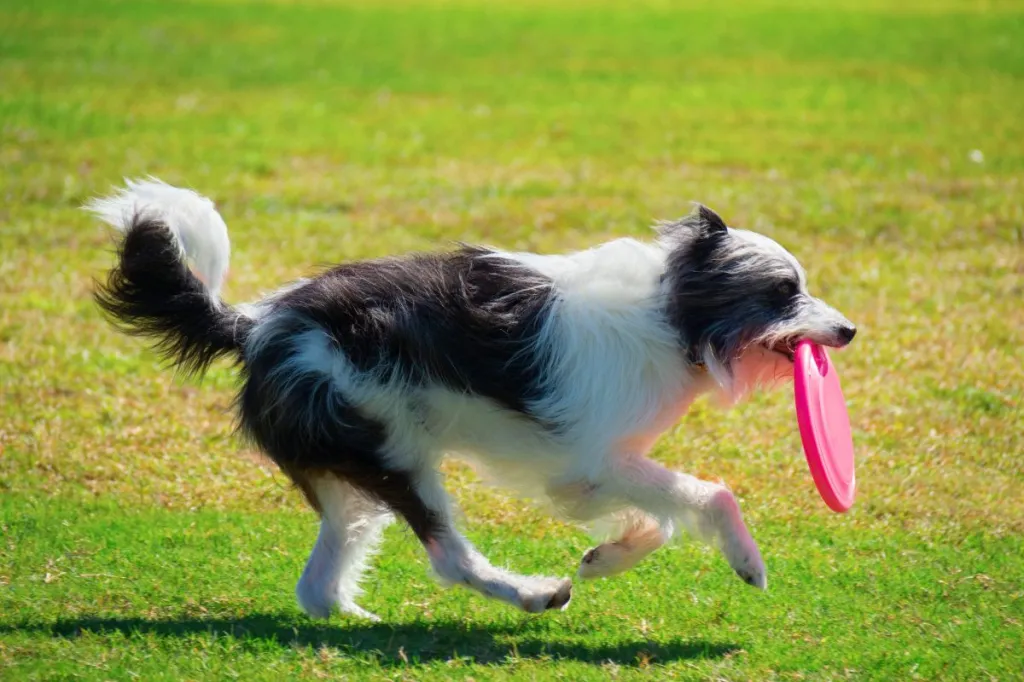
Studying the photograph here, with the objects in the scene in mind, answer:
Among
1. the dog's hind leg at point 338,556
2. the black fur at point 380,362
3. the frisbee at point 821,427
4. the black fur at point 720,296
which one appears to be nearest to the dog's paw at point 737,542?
the frisbee at point 821,427

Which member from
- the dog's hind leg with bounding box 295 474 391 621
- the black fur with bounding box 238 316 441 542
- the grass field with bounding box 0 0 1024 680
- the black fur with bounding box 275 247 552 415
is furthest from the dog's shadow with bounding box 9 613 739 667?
the black fur with bounding box 275 247 552 415

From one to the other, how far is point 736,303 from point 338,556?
6.27 feet

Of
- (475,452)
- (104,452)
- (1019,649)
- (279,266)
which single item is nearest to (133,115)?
(279,266)

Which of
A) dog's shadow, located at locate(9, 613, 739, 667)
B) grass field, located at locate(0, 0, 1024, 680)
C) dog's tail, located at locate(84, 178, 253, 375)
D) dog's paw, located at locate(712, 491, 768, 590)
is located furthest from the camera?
dog's tail, located at locate(84, 178, 253, 375)

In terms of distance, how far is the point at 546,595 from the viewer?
516 cm

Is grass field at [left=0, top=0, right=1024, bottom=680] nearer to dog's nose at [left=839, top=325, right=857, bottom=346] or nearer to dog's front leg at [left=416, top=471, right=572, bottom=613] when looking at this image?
dog's front leg at [left=416, top=471, right=572, bottom=613]

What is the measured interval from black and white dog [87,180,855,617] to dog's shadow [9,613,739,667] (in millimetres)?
196

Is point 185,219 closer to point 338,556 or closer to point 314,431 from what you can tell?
point 314,431

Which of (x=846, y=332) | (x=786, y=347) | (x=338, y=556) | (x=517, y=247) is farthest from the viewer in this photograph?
(x=517, y=247)

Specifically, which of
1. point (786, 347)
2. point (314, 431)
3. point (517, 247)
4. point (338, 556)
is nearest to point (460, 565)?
point (338, 556)

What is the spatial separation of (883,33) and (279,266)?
58.9ft

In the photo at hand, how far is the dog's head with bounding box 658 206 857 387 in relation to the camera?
5.27 m

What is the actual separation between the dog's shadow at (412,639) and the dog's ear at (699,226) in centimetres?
160

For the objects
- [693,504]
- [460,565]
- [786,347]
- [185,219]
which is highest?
[185,219]
